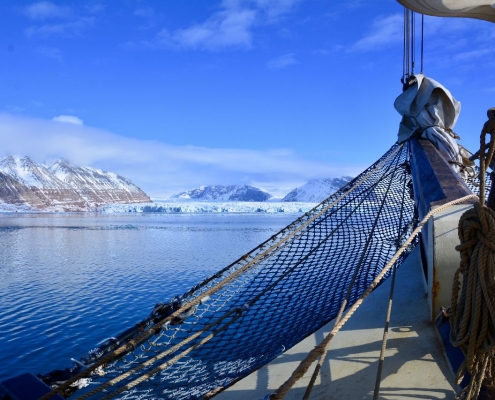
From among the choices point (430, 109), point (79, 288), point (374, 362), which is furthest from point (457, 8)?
point (79, 288)

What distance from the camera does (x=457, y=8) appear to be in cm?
172

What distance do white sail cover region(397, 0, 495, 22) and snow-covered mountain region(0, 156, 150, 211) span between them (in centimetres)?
9125

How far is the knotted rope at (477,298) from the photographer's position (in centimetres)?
116

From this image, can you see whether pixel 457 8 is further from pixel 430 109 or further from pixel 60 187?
pixel 60 187

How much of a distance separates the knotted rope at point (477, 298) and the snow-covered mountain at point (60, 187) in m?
91.7

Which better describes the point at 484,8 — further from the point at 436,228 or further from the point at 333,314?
the point at 333,314

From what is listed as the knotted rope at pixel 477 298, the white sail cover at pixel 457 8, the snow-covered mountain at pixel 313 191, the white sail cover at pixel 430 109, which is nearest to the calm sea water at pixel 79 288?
the white sail cover at pixel 430 109

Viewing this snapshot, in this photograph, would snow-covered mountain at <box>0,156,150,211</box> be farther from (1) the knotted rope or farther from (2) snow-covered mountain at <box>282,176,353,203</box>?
(1) the knotted rope

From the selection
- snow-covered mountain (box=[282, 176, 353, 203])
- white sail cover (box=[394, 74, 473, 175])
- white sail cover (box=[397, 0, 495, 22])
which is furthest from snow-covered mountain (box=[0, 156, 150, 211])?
white sail cover (box=[397, 0, 495, 22])

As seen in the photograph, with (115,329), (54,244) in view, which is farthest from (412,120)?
(54,244)

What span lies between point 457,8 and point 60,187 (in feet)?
433

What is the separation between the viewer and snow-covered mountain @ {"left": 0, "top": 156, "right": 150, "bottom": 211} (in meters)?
98.2

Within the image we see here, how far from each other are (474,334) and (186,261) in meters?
13.8

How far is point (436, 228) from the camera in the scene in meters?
1.86
